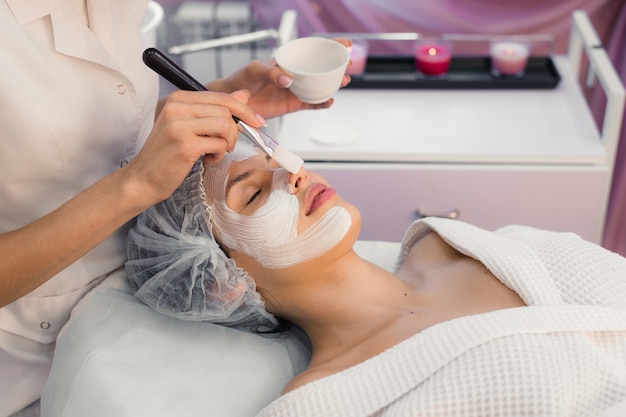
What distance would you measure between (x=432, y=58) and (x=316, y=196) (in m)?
1.01

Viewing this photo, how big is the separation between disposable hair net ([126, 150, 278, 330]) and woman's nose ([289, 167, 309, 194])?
0.48 ft

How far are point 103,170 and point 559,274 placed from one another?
31.0 inches

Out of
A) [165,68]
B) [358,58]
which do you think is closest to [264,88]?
[165,68]

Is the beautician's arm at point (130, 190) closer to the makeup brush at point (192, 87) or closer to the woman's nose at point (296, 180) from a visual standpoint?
the makeup brush at point (192, 87)

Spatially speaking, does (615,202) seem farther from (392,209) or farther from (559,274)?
(559,274)

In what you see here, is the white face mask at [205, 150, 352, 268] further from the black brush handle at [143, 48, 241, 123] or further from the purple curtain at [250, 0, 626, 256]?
the purple curtain at [250, 0, 626, 256]

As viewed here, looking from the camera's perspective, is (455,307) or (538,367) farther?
(455,307)

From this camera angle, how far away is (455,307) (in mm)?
1270

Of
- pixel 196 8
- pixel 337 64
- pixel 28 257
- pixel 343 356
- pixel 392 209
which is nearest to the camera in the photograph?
pixel 28 257

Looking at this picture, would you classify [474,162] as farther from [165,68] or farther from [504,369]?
[165,68]

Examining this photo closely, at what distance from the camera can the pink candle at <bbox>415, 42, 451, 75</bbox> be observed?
2.14 m

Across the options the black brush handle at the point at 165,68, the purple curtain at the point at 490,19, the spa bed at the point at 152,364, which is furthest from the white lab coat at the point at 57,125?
the purple curtain at the point at 490,19

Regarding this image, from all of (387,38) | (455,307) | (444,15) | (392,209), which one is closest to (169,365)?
(455,307)

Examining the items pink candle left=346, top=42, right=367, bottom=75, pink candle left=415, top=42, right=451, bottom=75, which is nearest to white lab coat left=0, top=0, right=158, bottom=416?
pink candle left=346, top=42, right=367, bottom=75
